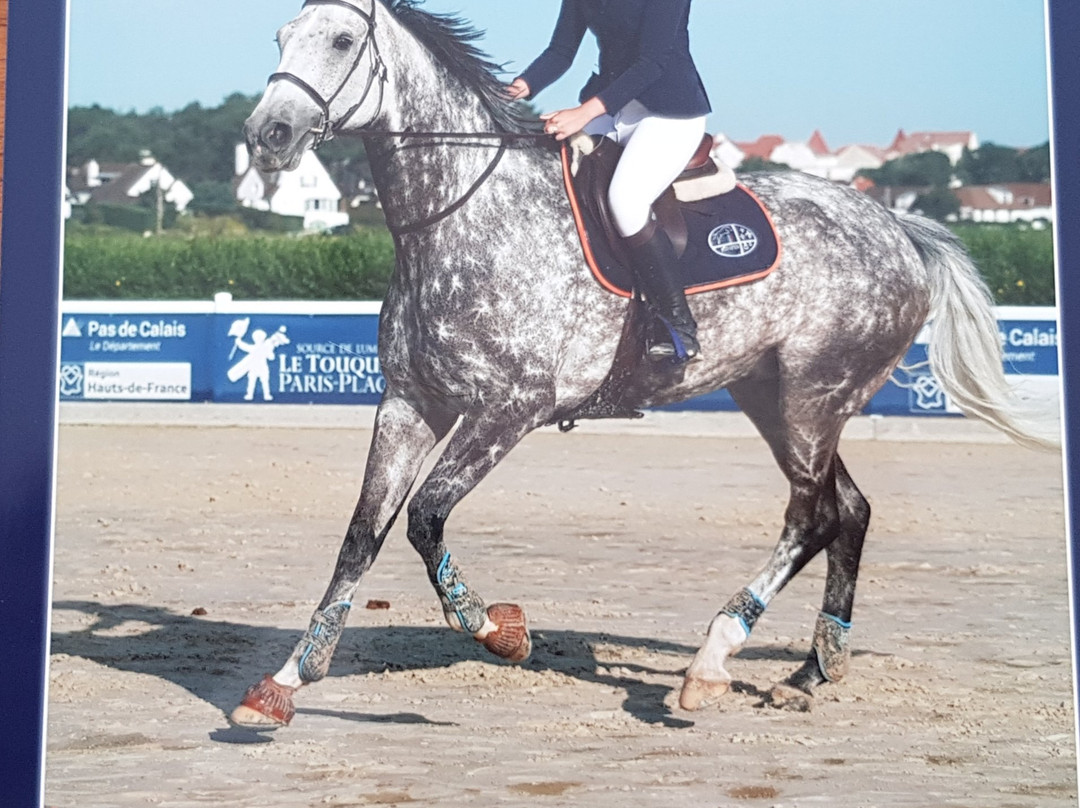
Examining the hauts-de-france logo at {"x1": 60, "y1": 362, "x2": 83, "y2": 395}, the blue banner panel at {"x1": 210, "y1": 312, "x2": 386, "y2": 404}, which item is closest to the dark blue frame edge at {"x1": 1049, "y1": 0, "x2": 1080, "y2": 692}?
the blue banner panel at {"x1": 210, "y1": 312, "x2": 386, "y2": 404}

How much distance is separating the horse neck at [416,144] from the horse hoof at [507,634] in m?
1.33

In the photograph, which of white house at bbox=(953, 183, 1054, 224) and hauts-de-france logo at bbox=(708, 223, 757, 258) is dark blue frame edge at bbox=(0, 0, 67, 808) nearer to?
hauts-de-france logo at bbox=(708, 223, 757, 258)

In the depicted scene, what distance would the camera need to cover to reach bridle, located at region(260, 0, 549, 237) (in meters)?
4.45

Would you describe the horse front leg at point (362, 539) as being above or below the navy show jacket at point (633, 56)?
below

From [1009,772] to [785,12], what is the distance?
8.84 feet

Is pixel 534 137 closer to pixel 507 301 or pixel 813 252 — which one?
pixel 507 301

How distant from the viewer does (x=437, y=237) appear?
460cm

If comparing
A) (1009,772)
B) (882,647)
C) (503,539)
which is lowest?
(1009,772)

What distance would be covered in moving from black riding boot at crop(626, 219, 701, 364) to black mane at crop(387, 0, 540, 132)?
0.57m

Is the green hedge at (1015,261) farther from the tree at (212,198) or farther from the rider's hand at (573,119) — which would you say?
the tree at (212,198)

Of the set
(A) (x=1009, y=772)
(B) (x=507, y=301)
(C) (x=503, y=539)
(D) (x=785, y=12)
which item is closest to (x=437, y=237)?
(B) (x=507, y=301)

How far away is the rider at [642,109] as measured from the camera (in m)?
4.59

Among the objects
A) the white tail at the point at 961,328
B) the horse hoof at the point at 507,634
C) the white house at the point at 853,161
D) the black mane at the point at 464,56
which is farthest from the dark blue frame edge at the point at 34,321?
the horse hoof at the point at 507,634

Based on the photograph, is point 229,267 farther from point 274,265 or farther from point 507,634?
point 507,634
